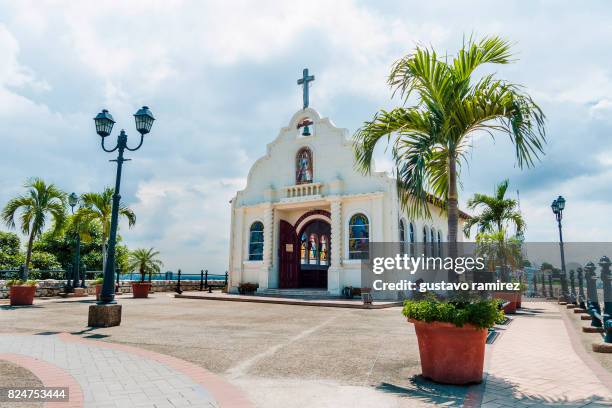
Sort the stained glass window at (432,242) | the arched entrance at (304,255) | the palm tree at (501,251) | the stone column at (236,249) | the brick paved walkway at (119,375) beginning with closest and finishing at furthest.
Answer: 1. the brick paved walkway at (119,375)
2. the palm tree at (501,251)
3. the arched entrance at (304,255)
4. the stone column at (236,249)
5. the stained glass window at (432,242)

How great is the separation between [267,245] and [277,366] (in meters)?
14.2

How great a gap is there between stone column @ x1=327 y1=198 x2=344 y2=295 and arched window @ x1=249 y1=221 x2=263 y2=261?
4.34m

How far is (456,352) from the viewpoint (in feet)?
14.8

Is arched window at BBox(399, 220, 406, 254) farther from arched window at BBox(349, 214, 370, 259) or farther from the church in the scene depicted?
arched window at BBox(349, 214, 370, 259)

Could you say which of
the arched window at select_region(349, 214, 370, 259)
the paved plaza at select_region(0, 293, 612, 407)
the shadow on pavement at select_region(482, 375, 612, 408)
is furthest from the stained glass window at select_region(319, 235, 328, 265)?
the shadow on pavement at select_region(482, 375, 612, 408)

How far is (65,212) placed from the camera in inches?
675

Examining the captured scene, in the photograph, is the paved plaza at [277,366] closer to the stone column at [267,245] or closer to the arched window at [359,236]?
the arched window at [359,236]

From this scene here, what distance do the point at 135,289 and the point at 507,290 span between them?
16.0 meters

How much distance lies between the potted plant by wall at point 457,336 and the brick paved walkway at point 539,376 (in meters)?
0.32

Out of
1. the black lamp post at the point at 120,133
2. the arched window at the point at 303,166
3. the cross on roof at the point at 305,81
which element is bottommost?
the black lamp post at the point at 120,133

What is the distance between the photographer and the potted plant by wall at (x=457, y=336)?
4414 millimetres

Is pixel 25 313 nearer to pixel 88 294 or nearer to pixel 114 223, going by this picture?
pixel 114 223

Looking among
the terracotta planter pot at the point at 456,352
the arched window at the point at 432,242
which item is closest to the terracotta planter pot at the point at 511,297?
the arched window at the point at 432,242

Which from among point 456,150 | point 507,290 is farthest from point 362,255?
point 456,150
